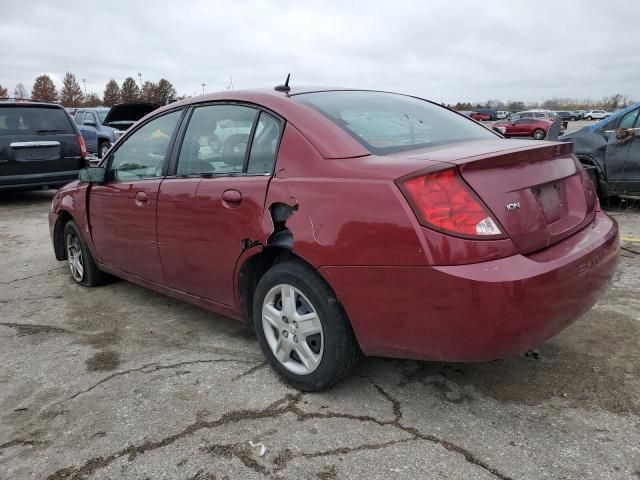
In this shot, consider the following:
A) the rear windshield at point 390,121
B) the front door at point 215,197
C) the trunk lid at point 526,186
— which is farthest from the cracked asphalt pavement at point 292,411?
the rear windshield at point 390,121

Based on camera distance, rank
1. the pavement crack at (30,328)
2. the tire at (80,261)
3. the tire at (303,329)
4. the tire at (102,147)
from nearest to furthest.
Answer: the tire at (303,329) < the pavement crack at (30,328) < the tire at (80,261) < the tire at (102,147)

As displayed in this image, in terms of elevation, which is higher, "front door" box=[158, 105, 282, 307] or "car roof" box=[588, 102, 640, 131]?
"car roof" box=[588, 102, 640, 131]

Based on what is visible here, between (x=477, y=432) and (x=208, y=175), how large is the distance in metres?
1.98

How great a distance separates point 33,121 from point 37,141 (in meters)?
0.35

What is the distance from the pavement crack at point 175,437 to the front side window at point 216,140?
126cm

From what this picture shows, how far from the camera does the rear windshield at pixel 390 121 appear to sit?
110 inches

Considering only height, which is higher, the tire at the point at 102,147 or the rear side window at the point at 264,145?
the rear side window at the point at 264,145

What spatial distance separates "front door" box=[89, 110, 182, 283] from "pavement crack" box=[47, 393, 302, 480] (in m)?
1.38

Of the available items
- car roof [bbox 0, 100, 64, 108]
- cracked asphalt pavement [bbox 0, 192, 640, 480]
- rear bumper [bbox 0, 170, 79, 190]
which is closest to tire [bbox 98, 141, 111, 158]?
car roof [bbox 0, 100, 64, 108]

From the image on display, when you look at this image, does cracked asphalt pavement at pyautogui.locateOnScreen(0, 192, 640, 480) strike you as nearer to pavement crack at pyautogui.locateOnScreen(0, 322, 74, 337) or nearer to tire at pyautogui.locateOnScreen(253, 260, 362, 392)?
pavement crack at pyautogui.locateOnScreen(0, 322, 74, 337)

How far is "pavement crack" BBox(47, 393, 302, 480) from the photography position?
2252 millimetres

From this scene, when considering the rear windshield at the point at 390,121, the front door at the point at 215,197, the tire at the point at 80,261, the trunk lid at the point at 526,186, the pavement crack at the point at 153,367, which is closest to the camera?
the trunk lid at the point at 526,186

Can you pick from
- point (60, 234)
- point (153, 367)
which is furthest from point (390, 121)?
point (60, 234)

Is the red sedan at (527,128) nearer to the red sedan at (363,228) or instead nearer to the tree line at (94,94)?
the red sedan at (363,228)
